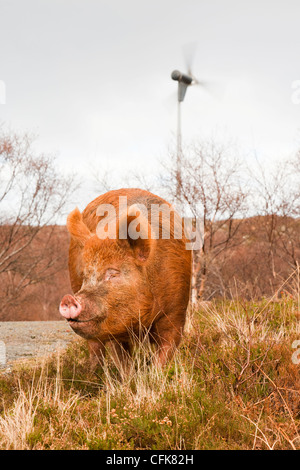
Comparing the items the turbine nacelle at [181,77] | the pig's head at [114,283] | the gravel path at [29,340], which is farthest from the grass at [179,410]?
the turbine nacelle at [181,77]

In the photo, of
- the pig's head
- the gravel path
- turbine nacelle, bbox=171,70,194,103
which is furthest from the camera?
turbine nacelle, bbox=171,70,194,103

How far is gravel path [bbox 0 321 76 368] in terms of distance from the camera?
248 inches

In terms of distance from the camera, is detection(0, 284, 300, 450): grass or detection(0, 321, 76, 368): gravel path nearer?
detection(0, 284, 300, 450): grass

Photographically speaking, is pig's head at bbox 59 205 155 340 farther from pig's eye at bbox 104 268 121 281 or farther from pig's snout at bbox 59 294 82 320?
pig's snout at bbox 59 294 82 320

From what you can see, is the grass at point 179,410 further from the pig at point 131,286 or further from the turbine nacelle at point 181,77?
the turbine nacelle at point 181,77

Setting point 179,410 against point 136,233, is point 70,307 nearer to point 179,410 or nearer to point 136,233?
point 136,233

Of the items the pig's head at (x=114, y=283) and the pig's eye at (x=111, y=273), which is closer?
the pig's head at (x=114, y=283)

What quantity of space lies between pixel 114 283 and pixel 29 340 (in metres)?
4.59

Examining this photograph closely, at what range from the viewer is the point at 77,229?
13.3 feet

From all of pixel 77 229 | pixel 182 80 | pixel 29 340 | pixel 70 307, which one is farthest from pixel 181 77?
pixel 70 307

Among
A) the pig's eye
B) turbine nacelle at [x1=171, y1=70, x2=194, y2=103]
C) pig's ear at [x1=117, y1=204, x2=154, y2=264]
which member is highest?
turbine nacelle at [x1=171, y1=70, x2=194, y2=103]

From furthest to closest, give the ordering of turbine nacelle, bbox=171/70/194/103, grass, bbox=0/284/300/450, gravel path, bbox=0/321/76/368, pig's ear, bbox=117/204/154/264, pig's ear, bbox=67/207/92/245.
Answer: turbine nacelle, bbox=171/70/194/103 < gravel path, bbox=0/321/76/368 < pig's ear, bbox=67/207/92/245 < pig's ear, bbox=117/204/154/264 < grass, bbox=0/284/300/450

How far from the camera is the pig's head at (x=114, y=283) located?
354 centimetres

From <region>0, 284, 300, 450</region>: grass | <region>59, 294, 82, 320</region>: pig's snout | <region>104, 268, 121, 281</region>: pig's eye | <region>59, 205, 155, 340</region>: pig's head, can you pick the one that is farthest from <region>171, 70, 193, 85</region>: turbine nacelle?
<region>59, 294, 82, 320</region>: pig's snout
